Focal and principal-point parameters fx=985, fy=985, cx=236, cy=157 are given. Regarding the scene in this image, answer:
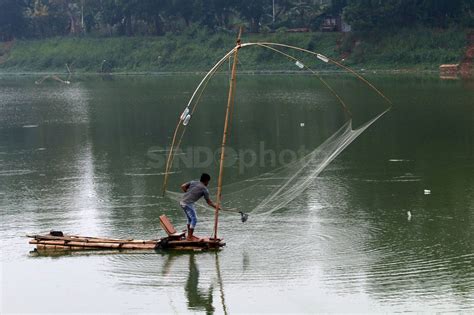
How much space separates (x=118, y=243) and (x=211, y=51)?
58003 millimetres

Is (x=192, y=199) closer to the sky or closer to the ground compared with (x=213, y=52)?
closer to the sky

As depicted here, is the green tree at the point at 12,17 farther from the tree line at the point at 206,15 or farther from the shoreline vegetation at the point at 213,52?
the shoreline vegetation at the point at 213,52

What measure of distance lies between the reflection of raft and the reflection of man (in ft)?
2.46

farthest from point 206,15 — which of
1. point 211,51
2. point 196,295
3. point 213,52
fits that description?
point 196,295

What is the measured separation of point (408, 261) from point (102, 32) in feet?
240

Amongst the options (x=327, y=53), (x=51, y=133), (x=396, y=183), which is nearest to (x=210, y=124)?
(x=51, y=133)

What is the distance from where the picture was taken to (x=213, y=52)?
2840 inches

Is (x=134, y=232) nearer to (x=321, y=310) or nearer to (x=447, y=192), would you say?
(x=321, y=310)

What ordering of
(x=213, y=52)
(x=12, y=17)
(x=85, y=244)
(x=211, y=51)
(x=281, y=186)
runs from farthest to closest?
(x=12, y=17), (x=211, y=51), (x=213, y=52), (x=281, y=186), (x=85, y=244)

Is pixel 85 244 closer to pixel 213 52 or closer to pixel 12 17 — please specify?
pixel 213 52

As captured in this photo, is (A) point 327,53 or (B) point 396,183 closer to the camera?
(B) point 396,183

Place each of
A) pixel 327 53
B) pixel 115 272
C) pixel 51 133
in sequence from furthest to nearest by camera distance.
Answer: pixel 327 53 < pixel 51 133 < pixel 115 272

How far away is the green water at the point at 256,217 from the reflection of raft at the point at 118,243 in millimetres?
163

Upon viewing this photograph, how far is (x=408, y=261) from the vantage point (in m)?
14.5
